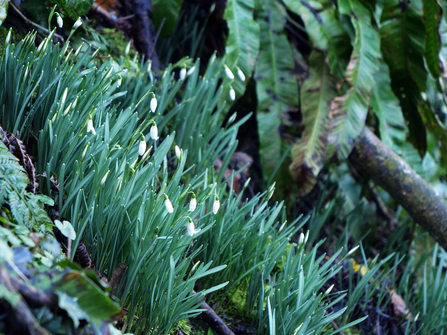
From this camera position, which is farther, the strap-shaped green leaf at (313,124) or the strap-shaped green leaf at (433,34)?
the strap-shaped green leaf at (433,34)

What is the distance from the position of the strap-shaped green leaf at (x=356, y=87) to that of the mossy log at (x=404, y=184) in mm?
163

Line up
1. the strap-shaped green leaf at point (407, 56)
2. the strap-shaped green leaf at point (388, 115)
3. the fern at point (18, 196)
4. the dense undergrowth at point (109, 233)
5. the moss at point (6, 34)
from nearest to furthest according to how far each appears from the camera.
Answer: the dense undergrowth at point (109, 233) < the fern at point (18, 196) < the moss at point (6, 34) < the strap-shaped green leaf at point (388, 115) < the strap-shaped green leaf at point (407, 56)

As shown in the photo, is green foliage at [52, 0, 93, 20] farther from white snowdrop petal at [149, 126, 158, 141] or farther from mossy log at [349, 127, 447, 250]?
mossy log at [349, 127, 447, 250]

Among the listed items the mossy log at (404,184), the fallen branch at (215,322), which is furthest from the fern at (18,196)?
the mossy log at (404,184)

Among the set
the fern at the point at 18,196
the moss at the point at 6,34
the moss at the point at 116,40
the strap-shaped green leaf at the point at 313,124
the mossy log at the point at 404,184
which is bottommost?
the mossy log at the point at 404,184

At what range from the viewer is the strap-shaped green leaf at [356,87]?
7.81ft

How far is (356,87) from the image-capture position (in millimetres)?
2461

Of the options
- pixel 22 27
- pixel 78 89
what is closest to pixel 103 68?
pixel 78 89

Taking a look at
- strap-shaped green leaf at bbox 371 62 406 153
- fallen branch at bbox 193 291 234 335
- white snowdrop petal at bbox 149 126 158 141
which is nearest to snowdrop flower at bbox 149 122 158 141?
white snowdrop petal at bbox 149 126 158 141

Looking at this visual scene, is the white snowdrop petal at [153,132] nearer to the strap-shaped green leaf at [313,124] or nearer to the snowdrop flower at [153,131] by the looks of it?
the snowdrop flower at [153,131]

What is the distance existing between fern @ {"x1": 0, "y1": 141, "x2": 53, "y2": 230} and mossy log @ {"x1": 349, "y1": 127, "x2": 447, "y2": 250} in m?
2.00

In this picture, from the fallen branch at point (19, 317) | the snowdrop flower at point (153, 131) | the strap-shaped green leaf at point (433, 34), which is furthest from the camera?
the strap-shaped green leaf at point (433, 34)

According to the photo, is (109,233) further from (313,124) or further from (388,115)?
(388,115)

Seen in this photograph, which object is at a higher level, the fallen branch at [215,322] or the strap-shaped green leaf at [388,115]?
the strap-shaped green leaf at [388,115]
